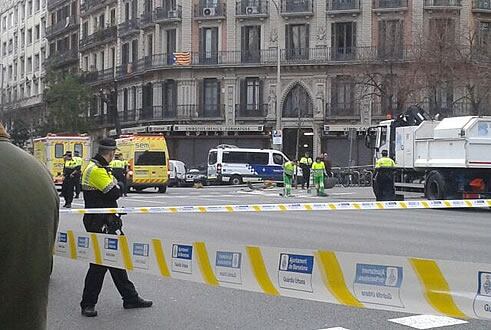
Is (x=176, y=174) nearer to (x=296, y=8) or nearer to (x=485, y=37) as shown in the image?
(x=296, y=8)

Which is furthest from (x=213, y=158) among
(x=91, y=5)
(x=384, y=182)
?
(x=91, y=5)

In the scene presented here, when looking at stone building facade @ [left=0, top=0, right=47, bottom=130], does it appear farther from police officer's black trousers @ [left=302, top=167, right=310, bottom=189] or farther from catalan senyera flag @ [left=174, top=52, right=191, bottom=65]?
police officer's black trousers @ [left=302, top=167, right=310, bottom=189]

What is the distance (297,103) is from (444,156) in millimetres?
30952

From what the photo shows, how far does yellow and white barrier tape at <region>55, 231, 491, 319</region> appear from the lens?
488 centimetres

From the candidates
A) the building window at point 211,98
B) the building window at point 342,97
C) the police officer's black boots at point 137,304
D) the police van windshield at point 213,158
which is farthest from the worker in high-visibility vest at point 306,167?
the police officer's black boots at point 137,304

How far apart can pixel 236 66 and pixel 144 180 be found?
21812 millimetres

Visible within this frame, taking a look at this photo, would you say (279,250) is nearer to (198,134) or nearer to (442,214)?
(442,214)

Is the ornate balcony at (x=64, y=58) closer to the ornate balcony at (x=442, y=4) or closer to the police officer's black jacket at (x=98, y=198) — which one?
the ornate balcony at (x=442, y=4)

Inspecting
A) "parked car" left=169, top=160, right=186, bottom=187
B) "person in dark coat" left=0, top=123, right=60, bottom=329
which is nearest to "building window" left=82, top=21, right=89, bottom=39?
"parked car" left=169, top=160, right=186, bottom=187

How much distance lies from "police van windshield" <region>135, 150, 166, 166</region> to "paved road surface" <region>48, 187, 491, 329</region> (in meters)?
13.9

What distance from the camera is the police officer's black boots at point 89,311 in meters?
7.35

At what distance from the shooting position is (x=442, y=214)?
19.4 metres

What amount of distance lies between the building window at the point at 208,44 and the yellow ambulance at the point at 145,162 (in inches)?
853

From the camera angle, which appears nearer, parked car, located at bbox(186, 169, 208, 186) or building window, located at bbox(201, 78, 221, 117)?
parked car, located at bbox(186, 169, 208, 186)
